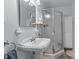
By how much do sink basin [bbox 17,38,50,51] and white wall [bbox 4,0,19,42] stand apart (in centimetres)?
23

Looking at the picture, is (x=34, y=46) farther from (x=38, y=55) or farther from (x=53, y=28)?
(x=53, y=28)

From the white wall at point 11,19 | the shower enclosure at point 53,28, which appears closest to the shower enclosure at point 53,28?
the shower enclosure at point 53,28

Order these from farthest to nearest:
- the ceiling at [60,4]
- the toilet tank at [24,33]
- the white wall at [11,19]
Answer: the toilet tank at [24,33] < the white wall at [11,19] < the ceiling at [60,4]

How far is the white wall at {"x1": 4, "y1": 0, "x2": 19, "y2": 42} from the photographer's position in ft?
6.61

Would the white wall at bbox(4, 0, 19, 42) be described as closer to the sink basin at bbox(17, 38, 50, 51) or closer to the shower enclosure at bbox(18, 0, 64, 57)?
the sink basin at bbox(17, 38, 50, 51)

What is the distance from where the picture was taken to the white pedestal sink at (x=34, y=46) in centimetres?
203

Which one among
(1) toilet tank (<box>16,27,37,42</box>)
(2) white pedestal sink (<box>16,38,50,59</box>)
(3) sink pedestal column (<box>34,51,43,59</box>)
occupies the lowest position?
(3) sink pedestal column (<box>34,51,43,59</box>)

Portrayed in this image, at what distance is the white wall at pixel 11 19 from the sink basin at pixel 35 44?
9.1 inches

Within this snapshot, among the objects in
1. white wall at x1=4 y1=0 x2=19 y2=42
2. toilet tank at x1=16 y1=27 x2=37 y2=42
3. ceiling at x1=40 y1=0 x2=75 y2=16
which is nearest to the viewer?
ceiling at x1=40 y1=0 x2=75 y2=16

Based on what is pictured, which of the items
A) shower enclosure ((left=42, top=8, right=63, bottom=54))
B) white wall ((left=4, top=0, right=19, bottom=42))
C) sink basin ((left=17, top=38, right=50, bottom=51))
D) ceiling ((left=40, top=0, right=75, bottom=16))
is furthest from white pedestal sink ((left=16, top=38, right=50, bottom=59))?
ceiling ((left=40, top=0, right=75, bottom=16))

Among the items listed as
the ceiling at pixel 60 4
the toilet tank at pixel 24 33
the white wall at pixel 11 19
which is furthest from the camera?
the toilet tank at pixel 24 33

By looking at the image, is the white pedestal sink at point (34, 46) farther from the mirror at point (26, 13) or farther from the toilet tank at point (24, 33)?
the mirror at point (26, 13)

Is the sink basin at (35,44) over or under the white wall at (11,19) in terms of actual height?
under

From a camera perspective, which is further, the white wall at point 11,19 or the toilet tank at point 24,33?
the toilet tank at point 24,33
